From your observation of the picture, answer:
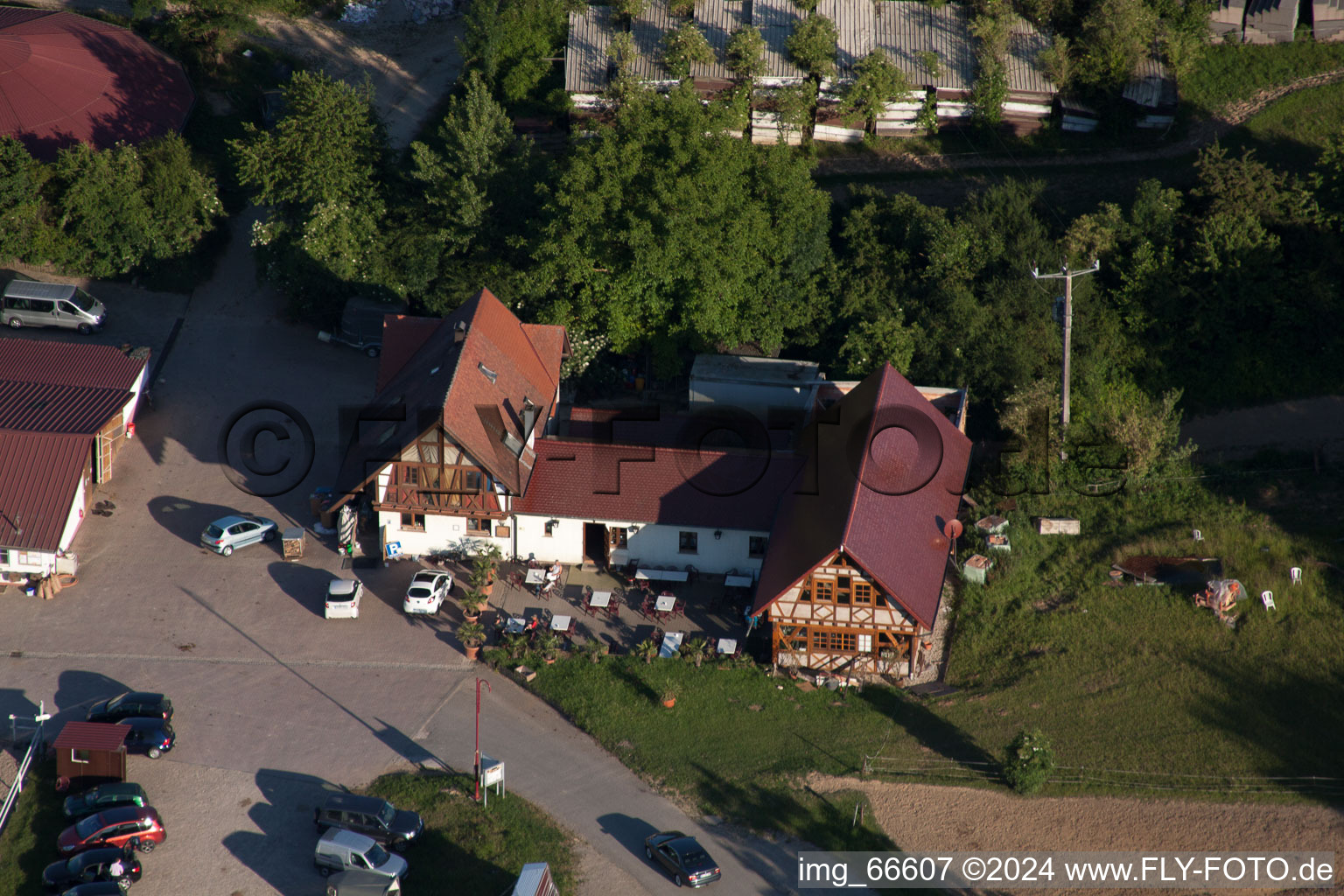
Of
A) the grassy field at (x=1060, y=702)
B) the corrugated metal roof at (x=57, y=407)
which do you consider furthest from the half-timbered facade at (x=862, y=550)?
the corrugated metal roof at (x=57, y=407)

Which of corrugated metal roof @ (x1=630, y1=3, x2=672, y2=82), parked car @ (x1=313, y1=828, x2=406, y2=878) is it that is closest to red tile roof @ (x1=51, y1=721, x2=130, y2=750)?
parked car @ (x1=313, y1=828, x2=406, y2=878)

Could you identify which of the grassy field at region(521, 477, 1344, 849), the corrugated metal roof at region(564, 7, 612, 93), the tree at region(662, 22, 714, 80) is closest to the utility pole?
the grassy field at region(521, 477, 1344, 849)

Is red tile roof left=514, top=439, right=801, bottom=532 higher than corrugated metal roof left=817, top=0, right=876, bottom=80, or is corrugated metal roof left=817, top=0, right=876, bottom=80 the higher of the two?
corrugated metal roof left=817, top=0, right=876, bottom=80

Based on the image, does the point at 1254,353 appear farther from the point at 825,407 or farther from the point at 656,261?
the point at 656,261

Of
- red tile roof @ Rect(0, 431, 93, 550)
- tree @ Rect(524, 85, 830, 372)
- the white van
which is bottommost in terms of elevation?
red tile roof @ Rect(0, 431, 93, 550)

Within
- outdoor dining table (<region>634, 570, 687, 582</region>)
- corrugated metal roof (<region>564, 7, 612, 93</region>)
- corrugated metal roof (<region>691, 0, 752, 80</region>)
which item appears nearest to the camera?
outdoor dining table (<region>634, 570, 687, 582</region>)

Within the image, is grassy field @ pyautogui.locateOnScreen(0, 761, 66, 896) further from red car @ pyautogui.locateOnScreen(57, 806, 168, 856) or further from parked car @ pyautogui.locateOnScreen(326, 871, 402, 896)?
parked car @ pyautogui.locateOnScreen(326, 871, 402, 896)

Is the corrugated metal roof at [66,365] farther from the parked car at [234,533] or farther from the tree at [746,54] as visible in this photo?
the tree at [746,54]

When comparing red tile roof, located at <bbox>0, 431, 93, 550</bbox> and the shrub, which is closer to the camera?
the shrub

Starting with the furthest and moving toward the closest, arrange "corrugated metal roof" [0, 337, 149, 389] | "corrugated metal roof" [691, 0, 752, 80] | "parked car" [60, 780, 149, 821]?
"corrugated metal roof" [691, 0, 752, 80], "corrugated metal roof" [0, 337, 149, 389], "parked car" [60, 780, 149, 821]
